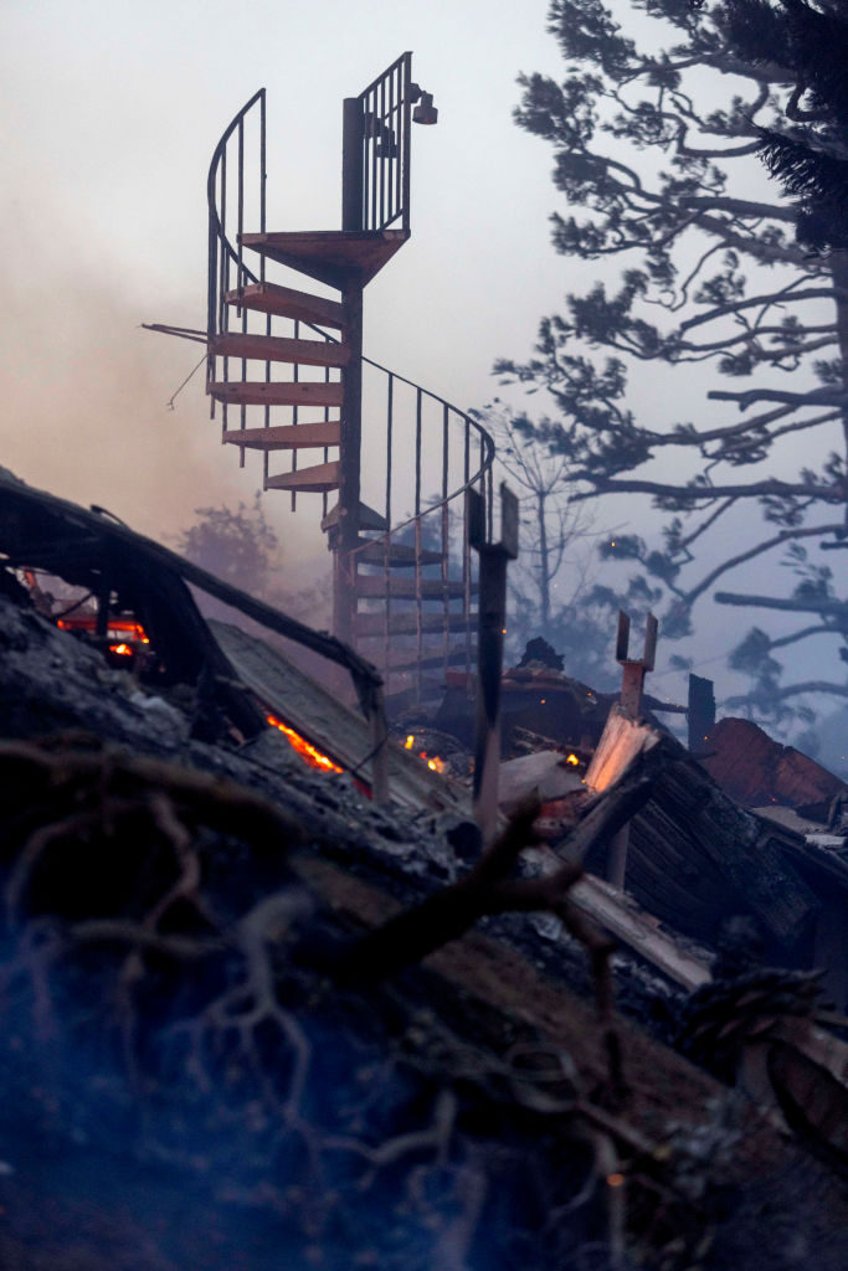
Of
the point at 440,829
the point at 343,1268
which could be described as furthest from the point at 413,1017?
the point at 440,829

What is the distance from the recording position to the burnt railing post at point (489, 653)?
5285 millimetres

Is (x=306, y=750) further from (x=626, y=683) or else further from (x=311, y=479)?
(x=311, y=479)

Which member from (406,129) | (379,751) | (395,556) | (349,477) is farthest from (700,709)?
(379,751)

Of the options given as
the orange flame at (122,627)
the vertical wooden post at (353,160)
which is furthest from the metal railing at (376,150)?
the orange flame at (122,627)

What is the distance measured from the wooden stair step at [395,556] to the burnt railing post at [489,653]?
7.62 meters

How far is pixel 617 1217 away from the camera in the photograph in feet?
7.40

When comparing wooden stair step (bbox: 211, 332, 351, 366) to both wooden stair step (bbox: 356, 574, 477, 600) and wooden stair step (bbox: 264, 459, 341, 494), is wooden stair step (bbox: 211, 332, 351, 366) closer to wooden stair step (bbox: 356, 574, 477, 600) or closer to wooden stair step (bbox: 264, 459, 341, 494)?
wooden stair step (bbox: 264, 459, 341, 494)

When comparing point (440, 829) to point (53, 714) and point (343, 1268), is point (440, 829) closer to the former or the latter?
point (53, 714)

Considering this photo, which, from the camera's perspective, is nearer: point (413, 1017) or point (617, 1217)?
point (617, 1217)

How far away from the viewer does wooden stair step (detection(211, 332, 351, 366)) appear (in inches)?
488

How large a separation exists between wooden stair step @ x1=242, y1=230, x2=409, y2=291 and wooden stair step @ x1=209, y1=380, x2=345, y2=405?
1.23 metres

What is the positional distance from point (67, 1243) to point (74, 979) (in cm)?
62

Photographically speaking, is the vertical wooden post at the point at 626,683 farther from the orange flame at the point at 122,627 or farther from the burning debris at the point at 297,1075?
the burning debris at the point at 297,1075

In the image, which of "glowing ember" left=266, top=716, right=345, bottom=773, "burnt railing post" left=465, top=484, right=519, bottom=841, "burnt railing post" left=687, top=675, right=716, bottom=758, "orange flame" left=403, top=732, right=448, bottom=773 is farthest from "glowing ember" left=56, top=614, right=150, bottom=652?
"burnt railing post" left=687, top=675, right=716, bottom=758
